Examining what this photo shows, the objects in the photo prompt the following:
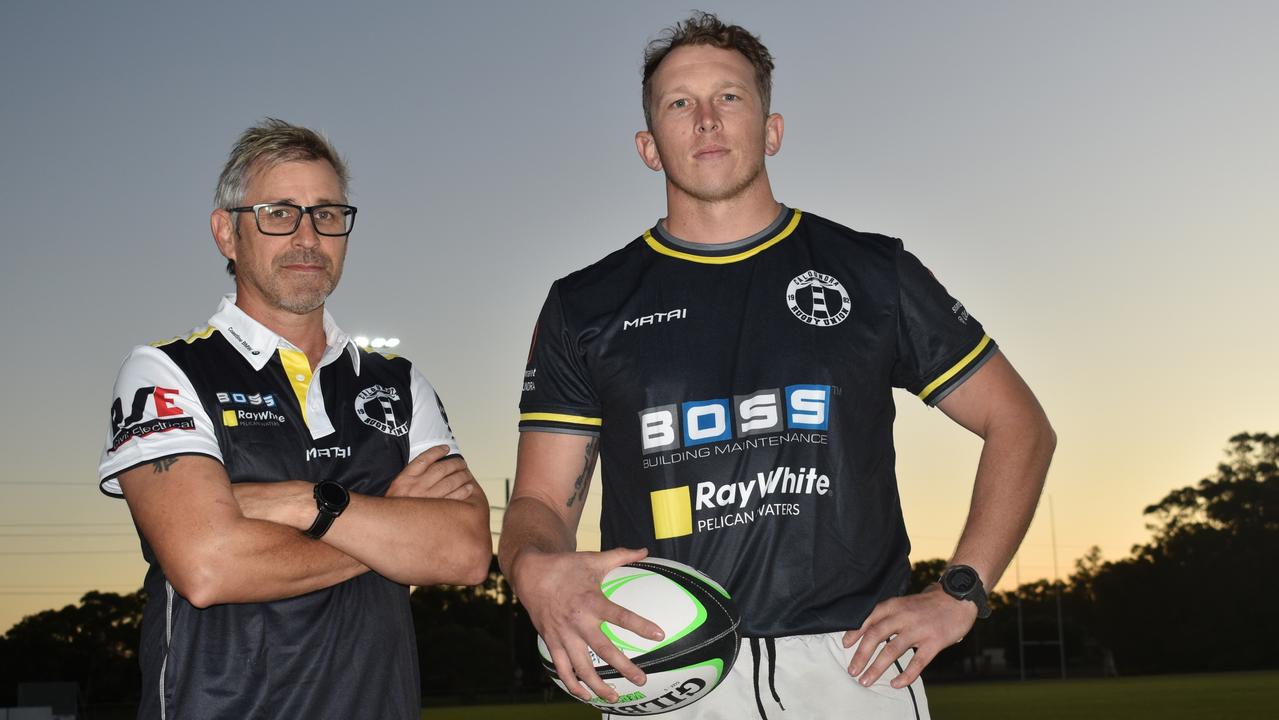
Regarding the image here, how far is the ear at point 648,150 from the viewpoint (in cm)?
406

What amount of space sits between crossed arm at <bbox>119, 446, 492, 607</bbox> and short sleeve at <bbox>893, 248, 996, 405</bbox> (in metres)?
1.75

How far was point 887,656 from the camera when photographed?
10.7 feet

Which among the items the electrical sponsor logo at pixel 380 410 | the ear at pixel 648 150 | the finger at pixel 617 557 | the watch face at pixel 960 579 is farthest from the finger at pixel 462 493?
the watch face at pixel 960 579

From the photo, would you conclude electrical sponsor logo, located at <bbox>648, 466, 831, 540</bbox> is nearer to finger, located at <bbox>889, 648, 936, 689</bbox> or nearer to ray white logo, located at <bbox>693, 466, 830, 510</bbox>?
ray white logo, located at <bbox>693, 466, 830, 510</bbox>

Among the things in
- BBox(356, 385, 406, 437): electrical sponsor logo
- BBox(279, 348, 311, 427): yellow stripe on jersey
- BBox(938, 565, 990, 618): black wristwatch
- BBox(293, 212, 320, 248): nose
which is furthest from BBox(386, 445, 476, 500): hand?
BBox(938, 565, 990, 618): black wristwatch

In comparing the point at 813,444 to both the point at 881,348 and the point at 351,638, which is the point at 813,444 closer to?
the point at 881,348

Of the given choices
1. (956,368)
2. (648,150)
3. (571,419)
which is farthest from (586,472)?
(956,368)

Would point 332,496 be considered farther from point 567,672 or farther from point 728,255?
point 728,255

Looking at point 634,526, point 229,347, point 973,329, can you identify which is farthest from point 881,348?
point 229,347

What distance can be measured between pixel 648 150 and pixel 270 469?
69.2 inches

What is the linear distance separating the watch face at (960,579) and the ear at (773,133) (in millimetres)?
1597

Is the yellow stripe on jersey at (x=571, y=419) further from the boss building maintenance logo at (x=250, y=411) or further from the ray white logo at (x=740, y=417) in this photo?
the boss building maintenance logo at (x=250, y=411)

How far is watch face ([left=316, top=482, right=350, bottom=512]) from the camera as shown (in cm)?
385

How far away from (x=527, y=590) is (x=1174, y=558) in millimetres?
93772
